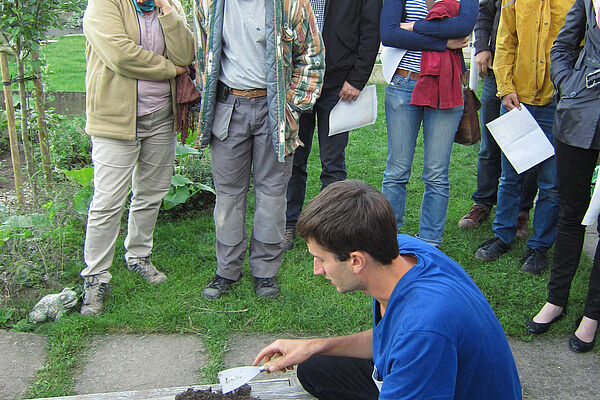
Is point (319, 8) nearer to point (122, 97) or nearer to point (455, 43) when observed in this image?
point (455, 43)

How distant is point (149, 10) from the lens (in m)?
3.69

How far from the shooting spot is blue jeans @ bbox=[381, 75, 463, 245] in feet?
13.4

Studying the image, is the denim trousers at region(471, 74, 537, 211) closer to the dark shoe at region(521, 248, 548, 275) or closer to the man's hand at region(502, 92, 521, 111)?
the man's hand at region(502, 92, 521, 111)

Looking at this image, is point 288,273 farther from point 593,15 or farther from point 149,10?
point 593,15

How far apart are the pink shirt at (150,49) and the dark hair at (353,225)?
2.07m

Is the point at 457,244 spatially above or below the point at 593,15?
below

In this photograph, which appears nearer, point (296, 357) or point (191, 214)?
point (296, 357)

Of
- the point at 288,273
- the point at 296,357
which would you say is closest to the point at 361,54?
the point at 288,273

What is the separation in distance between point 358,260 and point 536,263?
8.86 feet

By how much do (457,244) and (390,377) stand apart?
3.01 metres

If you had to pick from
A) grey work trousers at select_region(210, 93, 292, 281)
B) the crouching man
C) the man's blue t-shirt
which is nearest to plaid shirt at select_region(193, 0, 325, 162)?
grey work trousers at select_region(210, 93, 292, 281)

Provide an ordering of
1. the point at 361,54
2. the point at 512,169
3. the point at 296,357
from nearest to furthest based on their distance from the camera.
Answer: the point at 296,357 < the point at 361,54 < the point at 512,169

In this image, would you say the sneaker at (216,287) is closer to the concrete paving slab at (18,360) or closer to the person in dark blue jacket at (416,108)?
the concrete paving slab at (18,360)

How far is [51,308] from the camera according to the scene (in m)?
3.65
